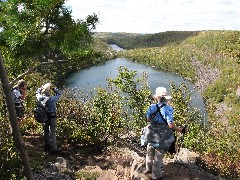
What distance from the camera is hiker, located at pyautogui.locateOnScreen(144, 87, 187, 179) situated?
21.2 feet

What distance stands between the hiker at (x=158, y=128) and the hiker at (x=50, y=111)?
2383mm

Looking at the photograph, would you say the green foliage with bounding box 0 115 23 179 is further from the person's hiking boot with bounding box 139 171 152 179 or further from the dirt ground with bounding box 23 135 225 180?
the person's hiking boot with bounding box 139 171 152 179

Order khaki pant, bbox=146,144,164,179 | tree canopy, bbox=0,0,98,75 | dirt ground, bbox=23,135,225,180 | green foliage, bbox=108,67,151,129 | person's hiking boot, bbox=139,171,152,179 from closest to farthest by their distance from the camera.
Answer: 1. tree canopy, bbox=0,0,98,75
2. khaki pant, bbox=146,144,164,179
3. person's hiking boot, bbox=139,171,152,179
4. dirt ground, bbox=23,135,225,180
5. green foliage, bbox=108,67,151,129

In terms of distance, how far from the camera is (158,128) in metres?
6.74

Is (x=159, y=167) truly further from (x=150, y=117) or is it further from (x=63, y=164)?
(x=63, y=164)

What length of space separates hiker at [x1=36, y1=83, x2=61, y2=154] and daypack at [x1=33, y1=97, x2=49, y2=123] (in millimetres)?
51

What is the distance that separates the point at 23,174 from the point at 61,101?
21.0ft

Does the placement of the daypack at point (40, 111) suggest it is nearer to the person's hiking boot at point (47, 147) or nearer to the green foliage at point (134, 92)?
the person's hiking boot at point (47, 147)

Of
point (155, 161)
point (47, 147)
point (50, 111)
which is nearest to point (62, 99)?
point (47, 147)

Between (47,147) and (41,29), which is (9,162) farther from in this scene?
(47,147)

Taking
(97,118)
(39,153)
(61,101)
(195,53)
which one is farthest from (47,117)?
(195,53)

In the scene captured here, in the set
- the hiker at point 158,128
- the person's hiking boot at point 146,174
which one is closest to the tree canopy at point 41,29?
the hiker at point 158,128

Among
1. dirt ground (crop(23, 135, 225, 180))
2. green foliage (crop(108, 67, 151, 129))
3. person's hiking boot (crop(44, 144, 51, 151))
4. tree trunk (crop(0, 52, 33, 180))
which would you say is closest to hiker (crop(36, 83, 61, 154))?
person's hiking boot (crop(44, 144, 51, 151))

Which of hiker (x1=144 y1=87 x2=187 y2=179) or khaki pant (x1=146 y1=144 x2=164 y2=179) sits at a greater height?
hiker (x1=144 y1=87 x2=187 y2=179)
